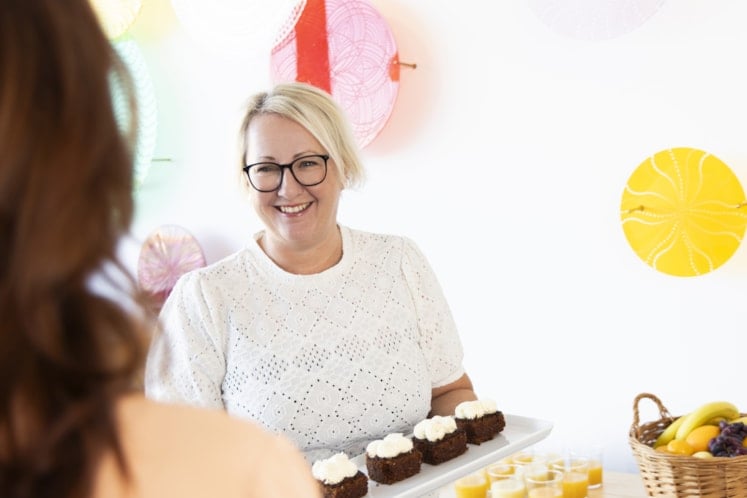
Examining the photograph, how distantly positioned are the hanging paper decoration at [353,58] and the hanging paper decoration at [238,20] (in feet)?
1.29

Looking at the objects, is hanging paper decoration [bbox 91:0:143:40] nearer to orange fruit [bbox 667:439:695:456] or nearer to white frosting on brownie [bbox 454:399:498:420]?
white frosting on brownie [bbox 454:399:498:420]

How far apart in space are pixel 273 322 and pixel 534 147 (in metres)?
1.14

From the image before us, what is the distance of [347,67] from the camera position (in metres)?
2.94

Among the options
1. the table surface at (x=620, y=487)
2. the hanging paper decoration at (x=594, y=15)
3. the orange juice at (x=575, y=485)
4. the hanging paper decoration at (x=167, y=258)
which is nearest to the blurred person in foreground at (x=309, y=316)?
the orange juice at (x=575, y=485)

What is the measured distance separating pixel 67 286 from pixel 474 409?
5.35 ft

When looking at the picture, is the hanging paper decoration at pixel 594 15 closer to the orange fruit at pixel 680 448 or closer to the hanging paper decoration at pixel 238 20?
the hanging paper decoration at pixel 238 20

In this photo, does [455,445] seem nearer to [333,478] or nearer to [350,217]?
[333,478]

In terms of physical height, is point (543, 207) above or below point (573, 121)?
below

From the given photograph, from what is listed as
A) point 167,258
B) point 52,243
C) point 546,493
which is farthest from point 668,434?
point 167,258

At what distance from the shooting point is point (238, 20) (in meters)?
2.49

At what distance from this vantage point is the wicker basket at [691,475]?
6.12 ft

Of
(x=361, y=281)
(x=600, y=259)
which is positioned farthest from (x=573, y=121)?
(x=361, y=281)

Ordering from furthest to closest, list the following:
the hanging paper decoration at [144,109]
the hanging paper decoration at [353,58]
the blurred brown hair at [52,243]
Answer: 1. the hanging paper decoration at [144,109]
2. the hanging paper decoration at [353,58]
3. the blurred brown hair at [52,243]

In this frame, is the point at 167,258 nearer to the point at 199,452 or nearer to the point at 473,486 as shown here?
the point at 473,486
